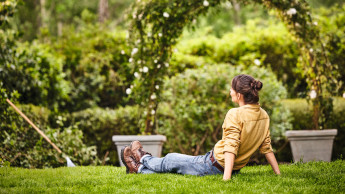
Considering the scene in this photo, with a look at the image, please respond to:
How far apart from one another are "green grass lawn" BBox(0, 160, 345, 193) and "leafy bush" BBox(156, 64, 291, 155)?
99.3 inches

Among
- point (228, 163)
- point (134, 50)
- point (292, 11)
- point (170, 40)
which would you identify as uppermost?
point (292, 11)

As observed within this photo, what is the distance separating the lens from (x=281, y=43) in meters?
8.61

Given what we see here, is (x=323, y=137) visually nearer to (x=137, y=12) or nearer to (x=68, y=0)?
(x=137, y=12)

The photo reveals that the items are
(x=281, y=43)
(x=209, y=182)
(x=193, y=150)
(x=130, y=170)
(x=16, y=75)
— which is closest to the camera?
(x=209, y=182)

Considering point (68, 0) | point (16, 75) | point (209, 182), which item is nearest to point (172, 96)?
point (16, 75)

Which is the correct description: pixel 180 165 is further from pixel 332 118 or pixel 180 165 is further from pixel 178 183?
pixel 332 118

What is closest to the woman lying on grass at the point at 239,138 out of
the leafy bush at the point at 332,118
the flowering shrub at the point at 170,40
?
the flowering shrub at the point at 170,40

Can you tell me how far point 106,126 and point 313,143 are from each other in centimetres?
361

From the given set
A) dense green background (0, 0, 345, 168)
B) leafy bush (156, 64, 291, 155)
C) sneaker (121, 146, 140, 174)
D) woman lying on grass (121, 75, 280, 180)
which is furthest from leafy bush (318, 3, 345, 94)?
sneaker (121, 146, 140, 174)

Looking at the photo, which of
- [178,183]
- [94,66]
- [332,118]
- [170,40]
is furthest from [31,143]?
[332,118]

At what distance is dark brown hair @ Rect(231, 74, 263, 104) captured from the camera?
302cm

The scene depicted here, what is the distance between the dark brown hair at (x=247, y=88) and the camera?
302 cm

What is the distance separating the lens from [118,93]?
8867 mm

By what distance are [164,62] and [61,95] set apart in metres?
2.60
